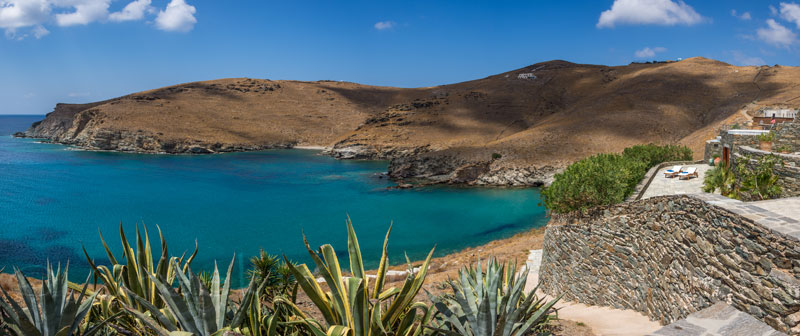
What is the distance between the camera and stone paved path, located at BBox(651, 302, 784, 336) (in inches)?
166

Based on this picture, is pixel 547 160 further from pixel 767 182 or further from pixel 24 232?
pixel 24 232

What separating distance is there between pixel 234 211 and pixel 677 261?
30.5 m

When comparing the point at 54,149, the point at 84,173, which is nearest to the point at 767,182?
the point at 84,173

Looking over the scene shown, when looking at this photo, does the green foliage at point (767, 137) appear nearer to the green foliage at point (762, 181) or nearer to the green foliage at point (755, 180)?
the green foliage at point (755, 180)

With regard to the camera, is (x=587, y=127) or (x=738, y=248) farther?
(x=587, y=127)

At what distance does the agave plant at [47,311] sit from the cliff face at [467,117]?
132 feet

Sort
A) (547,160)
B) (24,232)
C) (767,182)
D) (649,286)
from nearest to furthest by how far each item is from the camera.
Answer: (649,286), (767,182), (24,232), (547,160)

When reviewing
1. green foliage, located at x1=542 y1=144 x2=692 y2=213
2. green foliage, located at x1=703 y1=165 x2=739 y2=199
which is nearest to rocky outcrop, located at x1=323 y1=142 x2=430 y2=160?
green foliage, located at x1=542 y1=144 x2=692 y2=213

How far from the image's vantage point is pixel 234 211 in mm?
32031

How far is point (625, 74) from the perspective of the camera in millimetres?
78562

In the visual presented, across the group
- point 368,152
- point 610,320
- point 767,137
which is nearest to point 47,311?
point 610,320

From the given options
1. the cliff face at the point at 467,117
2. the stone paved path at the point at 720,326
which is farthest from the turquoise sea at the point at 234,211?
the stone paved path at the point at 720,326

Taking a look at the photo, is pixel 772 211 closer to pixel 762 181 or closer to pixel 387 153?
pixel 762 181

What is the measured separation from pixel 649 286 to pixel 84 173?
57.0 metres
